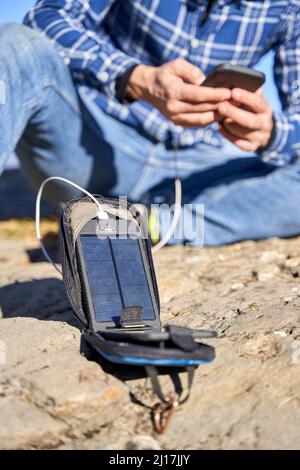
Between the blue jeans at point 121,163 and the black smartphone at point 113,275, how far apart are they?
0.75 meters

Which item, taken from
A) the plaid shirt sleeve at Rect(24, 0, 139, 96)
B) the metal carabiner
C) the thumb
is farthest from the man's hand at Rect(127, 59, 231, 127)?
the metal carabiner

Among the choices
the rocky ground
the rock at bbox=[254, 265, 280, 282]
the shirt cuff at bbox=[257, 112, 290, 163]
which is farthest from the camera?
the shirt cuff at bbox=[257, 112, 290, 163]

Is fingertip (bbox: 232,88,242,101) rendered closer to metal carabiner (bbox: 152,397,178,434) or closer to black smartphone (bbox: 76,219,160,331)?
black smartphone (bbox: 76,219,160,331)

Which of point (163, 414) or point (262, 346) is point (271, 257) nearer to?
point (262, 346)

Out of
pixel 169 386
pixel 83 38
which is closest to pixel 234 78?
pixel 83 38

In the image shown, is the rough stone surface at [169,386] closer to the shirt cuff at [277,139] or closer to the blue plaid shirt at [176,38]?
the shirt cuff at [277,139]

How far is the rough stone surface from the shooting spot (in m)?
1.10

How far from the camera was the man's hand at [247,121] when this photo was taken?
205 centimetres

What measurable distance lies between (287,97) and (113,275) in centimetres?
163

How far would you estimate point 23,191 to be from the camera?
4.71 meters

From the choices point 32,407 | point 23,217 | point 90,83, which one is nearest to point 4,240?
point 23,217

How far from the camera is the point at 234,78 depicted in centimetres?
196
